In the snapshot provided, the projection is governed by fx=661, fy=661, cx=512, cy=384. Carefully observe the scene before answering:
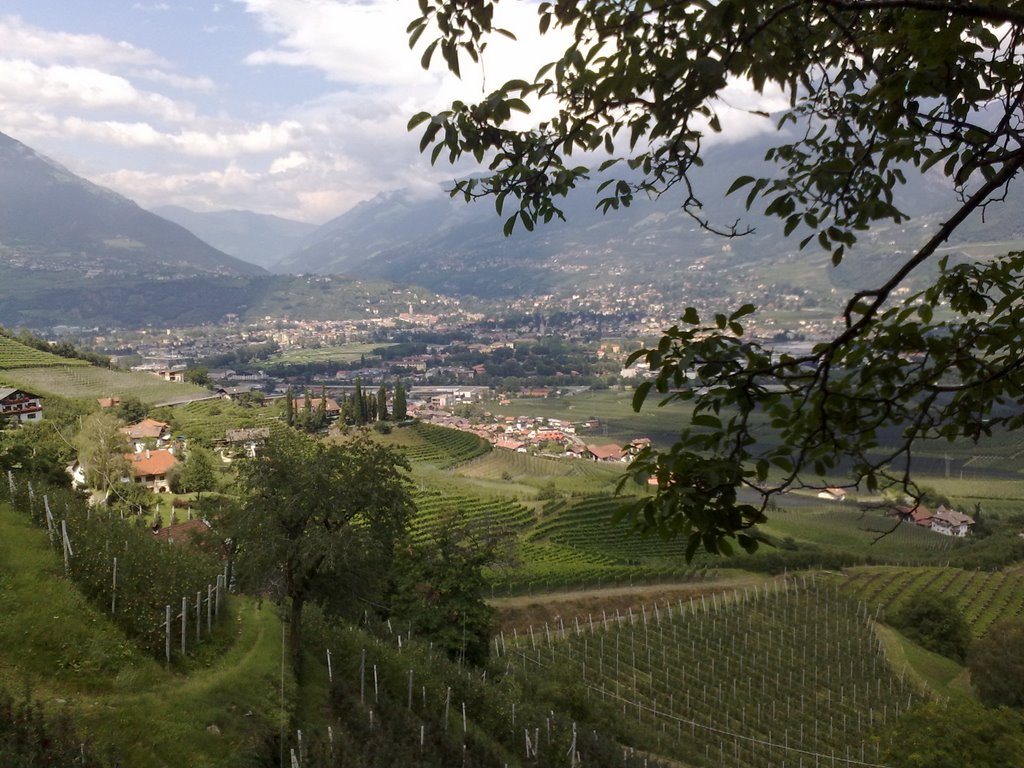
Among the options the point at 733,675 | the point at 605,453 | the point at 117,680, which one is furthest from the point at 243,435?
the point at 117,680

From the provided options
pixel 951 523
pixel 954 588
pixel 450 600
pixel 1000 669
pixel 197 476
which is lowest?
pixel 951 523

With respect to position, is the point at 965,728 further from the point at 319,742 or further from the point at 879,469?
the point at 879,469

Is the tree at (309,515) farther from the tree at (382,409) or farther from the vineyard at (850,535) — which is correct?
the tree at (382,409)

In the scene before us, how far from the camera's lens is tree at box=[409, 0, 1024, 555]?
2.08m

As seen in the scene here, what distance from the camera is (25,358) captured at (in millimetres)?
49656

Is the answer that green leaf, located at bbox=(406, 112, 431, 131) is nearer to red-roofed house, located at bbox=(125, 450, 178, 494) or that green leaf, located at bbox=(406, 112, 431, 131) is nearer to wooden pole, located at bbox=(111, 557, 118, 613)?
wooden pole, located at bbox=(111, 557, 118, 613)

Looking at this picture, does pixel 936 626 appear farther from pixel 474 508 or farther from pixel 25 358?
pixel 25 358

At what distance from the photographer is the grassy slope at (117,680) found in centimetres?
555

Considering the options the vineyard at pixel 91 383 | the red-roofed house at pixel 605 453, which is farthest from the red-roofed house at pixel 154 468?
the red-roofed house at pixel 605 453

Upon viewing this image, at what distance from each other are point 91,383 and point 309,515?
5150cm

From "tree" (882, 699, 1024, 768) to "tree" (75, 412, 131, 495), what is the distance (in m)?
22.4

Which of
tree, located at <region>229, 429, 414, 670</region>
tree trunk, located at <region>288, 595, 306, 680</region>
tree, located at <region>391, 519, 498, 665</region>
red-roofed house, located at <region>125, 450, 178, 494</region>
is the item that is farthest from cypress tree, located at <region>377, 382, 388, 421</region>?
tree trunk, located at <region>288, 595, 306, 680</region>

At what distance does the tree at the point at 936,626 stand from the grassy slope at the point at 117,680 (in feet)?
95.1

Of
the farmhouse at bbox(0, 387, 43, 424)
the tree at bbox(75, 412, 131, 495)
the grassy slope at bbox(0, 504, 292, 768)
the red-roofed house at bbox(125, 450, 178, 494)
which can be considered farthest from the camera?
the farmhouse at bbox(0, 387, 43, 424)
